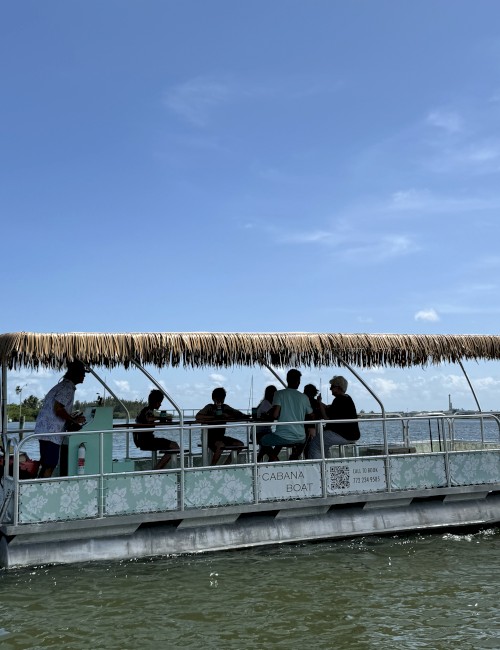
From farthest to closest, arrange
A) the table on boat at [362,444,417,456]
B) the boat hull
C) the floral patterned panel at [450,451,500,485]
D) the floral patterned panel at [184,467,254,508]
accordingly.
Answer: the table on boat at [362,444,417,456] < the floral patterned panel at [450,451,500,485] < the floral patterned panel at [184,467,254,508] < the boat hull

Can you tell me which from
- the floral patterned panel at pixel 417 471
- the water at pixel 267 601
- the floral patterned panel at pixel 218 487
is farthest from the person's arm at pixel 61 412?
the floral patterned panel at pixel 417 471

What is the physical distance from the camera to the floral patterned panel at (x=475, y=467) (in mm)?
11625

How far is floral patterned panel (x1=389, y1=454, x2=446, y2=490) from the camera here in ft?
36.4

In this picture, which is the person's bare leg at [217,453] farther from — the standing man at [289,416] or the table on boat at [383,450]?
the table on boat at [383,450]

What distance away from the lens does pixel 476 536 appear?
37.1 ft

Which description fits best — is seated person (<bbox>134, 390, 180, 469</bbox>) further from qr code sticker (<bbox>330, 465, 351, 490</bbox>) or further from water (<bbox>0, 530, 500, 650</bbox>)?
qr code sticker (<bbox>330, 465, 351, 490</bbox>)

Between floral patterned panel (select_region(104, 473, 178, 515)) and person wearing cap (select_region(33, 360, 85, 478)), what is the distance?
2.79 feet

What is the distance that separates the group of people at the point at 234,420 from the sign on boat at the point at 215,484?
0.80ft

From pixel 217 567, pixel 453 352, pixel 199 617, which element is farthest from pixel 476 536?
pixel 199 617

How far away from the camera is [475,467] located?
1181cm

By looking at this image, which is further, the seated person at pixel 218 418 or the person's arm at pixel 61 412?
the seated person at pixel 218 418

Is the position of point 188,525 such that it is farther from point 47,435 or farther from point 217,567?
point 47,435

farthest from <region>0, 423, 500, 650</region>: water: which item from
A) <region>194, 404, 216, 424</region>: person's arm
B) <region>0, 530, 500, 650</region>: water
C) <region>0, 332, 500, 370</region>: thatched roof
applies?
<region>0, 332, 500, 370</region>: thatched roof

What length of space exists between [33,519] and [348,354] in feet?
18.6
